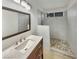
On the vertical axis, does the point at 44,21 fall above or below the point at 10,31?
above

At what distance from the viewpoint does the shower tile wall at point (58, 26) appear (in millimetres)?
5184

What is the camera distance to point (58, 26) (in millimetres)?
5500

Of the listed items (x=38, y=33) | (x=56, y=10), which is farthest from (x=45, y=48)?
(x=56, y=10)

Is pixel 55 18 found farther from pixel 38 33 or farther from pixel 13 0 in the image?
pixel 13 0

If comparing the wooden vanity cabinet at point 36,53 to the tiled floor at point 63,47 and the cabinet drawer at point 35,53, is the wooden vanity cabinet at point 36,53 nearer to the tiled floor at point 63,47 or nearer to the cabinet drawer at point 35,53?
the cabinet drawer at point 35,53

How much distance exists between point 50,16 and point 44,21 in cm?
57

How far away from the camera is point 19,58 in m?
1.09

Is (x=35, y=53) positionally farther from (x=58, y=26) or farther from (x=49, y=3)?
(x=58, y=26)

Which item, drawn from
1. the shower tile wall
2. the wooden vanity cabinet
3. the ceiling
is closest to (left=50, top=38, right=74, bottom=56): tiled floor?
the shower tile wall

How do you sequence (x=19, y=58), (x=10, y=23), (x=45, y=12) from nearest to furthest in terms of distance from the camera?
1. (x=19, y=58)
2. (x=10, y=23)
3. (x=45, y=12)

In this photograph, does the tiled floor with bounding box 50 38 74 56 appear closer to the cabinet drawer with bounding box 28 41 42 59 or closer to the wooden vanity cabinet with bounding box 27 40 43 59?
the wooden vanity cabinet with bounding box 27 40 43 59

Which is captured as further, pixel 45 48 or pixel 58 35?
pixel 58 35

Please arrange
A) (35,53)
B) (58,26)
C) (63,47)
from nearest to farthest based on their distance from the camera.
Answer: (35,53), (63,47), (58,26)

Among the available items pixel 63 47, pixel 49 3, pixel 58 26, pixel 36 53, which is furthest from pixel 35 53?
pixel 58 26
